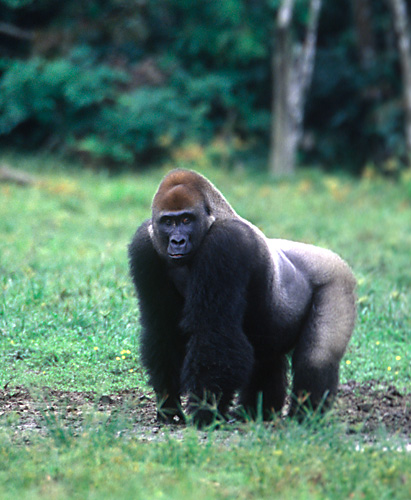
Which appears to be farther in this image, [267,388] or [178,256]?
[267,388]

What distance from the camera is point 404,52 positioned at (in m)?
13.7

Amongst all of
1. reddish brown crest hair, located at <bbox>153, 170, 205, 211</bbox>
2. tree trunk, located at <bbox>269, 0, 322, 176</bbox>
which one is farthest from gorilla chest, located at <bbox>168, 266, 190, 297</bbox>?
tree trunk, located at <bbox>269, 0, 322, 176</bbox>

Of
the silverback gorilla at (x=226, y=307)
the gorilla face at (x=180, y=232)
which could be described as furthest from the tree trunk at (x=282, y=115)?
the gorilla face at (x=180, y=232)

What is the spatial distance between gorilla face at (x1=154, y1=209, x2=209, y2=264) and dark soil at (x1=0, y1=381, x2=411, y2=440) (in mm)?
738

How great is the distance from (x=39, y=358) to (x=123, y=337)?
60cm

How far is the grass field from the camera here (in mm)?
3066

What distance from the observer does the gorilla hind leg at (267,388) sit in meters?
4.45

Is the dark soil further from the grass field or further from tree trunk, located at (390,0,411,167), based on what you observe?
tree trunk, located at (390,0,411,167)

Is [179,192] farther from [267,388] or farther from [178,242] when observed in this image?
[267,388]

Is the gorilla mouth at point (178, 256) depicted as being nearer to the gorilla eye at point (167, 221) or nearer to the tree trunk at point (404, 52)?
the gorilla eye at point (167, 221)

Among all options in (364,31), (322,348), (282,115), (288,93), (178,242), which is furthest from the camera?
(364,31)

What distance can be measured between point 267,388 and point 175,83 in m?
10.8

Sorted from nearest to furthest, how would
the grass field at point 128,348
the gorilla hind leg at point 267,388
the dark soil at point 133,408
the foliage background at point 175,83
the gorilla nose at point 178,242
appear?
the grass field at point 128,348 → the gorilla nose at point 178,242 → the dark soil at point 133,408 → the gorilla hind leg at point 267,388 → the foliage background at point 175,83

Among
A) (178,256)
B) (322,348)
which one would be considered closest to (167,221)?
(178,256)
